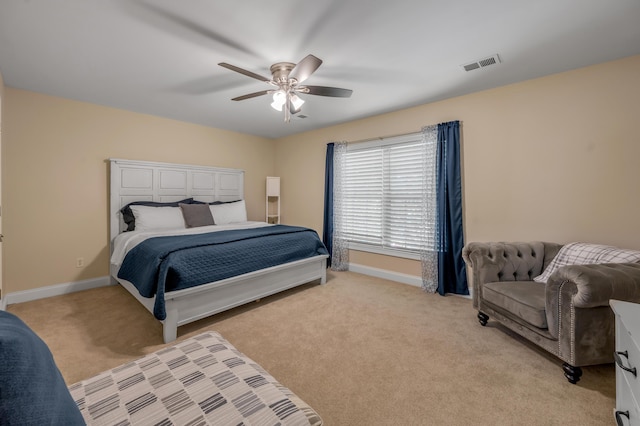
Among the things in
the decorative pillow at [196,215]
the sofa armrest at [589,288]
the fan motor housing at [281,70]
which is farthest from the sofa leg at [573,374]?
the decorative pillow at [196,215]

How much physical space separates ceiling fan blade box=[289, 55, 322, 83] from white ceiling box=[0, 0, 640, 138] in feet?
0.78

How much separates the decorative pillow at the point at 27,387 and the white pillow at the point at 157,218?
339 centimetres

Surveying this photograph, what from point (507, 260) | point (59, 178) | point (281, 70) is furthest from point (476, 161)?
point (59, 178)

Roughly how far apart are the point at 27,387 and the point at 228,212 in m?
4.10

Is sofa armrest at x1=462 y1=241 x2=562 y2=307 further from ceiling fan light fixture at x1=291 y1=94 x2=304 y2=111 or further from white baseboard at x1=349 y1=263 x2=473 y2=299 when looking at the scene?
ceiling fan light fixture at x1=291 y1=94 x2=304 y2=111

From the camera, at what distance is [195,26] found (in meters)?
1.97

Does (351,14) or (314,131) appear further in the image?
(314,131)

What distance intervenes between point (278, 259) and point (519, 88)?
3257 mm

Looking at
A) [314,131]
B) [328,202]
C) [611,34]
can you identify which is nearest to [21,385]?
[611,34]

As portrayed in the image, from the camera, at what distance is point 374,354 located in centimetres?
211

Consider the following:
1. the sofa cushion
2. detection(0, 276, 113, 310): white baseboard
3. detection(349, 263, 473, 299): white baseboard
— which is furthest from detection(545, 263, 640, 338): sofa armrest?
detection(0, 276, 113, 310): white baseboard

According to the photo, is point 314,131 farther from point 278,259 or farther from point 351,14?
point 351,14

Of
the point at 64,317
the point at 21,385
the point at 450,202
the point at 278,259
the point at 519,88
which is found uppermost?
the point at 519,88

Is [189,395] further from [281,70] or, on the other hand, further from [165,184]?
[165,184]
